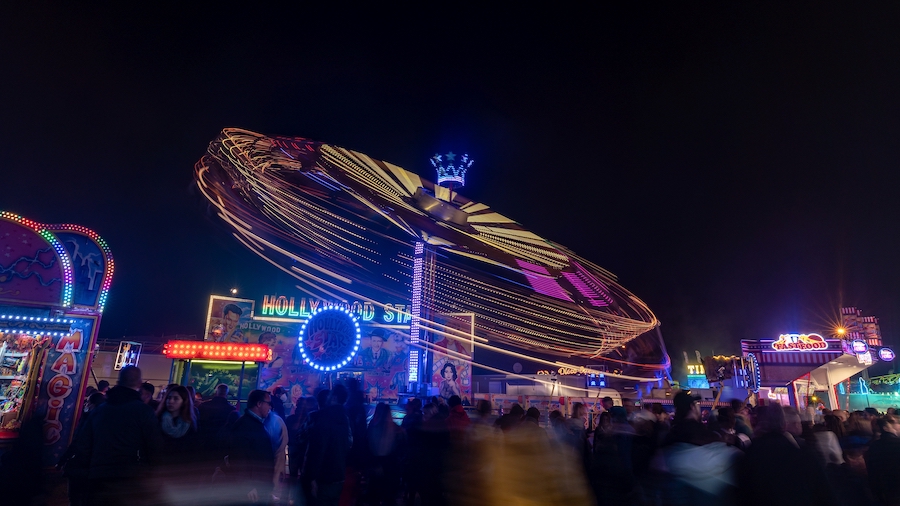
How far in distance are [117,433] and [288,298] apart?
85.5ft

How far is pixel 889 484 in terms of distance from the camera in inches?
242

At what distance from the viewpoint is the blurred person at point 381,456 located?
7.24m

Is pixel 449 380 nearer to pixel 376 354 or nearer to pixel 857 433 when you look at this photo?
pixel 376 354

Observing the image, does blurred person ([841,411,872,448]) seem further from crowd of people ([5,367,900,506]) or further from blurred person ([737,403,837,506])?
blurred person ([737,403,837,506])

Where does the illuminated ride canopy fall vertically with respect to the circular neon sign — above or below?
above

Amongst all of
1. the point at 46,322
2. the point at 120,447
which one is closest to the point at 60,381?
the point at 46,322

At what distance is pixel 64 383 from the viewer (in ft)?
38.9

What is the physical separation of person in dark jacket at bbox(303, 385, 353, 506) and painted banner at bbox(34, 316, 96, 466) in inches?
359

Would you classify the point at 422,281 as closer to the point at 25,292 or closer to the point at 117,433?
the point at 25,292

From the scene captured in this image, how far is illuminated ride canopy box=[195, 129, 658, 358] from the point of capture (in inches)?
819

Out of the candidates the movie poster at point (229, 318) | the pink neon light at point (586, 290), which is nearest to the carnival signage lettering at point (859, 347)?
the pink neon light at point (586, 290)

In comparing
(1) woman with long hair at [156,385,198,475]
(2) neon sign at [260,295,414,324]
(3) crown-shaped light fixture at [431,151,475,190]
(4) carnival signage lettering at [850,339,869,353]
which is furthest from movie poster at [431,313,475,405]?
(1) woman with long hair at [156,385,198,475]

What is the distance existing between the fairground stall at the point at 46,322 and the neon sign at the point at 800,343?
35102mm

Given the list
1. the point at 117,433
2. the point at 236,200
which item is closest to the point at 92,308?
the point at 117,433
